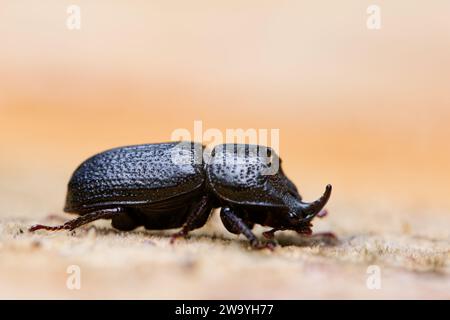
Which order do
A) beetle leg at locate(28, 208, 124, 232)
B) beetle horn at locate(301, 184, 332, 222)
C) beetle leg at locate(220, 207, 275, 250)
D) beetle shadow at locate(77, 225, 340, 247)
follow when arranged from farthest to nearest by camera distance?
beetle shadow at locate(77, 225, 340, 247), beetle leg at locate(28, 208, 124, 232), beetle horn at locate(301, 184, 332, 222), beetle leg at locate(220, 207, 275, 250)

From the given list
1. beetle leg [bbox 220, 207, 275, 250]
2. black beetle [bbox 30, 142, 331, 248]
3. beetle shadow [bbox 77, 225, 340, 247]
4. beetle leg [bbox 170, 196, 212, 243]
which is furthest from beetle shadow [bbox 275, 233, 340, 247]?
beetle leg [bbox 170, 196, 212, 243]

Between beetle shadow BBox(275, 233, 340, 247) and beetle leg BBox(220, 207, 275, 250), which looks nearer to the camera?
beetle leg BBox(220, 207, 275, 250)

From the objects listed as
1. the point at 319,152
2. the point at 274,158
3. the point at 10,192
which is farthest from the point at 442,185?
the point at 10,192

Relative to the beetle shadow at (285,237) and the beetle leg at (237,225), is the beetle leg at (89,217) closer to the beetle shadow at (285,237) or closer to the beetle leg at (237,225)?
the beetle shadow at (285,237)

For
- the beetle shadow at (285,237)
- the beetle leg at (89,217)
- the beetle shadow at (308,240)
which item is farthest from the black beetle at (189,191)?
the beetle shadow at (308,240)

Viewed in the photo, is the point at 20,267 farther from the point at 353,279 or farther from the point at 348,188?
the point at 348,188

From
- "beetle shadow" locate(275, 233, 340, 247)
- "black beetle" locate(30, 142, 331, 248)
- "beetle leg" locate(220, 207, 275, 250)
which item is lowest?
"beetle shadow" locate(275, 233, 340, 247)

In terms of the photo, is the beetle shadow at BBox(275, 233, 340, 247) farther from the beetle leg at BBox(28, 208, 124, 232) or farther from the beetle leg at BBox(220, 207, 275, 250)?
the beetle leg at BBox(28, 208, 124, 232)
